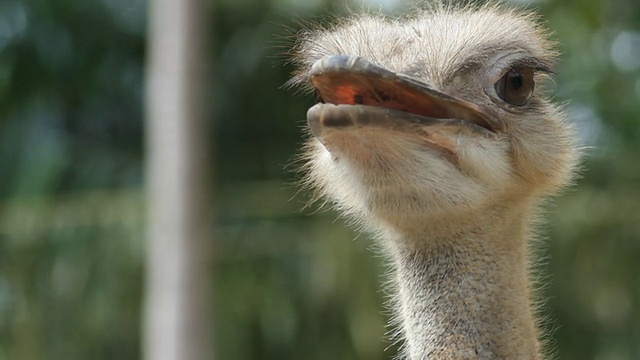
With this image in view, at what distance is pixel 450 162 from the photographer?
6.35 feet

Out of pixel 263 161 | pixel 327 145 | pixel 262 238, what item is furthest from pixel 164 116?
pixel 263 161

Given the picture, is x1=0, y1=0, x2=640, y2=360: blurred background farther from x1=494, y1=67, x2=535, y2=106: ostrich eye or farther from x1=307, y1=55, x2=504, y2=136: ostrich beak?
x1=307, y1=55, x2=504, y2=136: ostrich beak

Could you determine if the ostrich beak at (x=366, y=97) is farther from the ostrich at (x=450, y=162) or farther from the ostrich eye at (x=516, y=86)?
the ostrich eye at (x=516, y=86)

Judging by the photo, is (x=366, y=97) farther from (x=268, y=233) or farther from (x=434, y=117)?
(x=268, y=233)

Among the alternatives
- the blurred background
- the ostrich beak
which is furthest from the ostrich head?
the blurred background

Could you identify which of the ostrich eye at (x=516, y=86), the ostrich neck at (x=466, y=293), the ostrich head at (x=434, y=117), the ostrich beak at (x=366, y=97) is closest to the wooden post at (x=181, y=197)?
the ostrich head at (x=434, y=117)

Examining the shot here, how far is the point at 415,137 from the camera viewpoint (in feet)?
6.02

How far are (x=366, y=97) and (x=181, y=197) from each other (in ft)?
5.64

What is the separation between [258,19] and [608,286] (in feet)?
8.13

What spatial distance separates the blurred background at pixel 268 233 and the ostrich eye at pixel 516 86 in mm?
3388

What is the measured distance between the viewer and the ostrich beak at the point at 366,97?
169 centimetres

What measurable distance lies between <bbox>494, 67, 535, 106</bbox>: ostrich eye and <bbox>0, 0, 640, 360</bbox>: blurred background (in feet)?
11.1

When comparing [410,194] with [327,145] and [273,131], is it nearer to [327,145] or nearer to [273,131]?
[327,145]

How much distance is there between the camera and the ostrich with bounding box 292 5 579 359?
1.83 m
